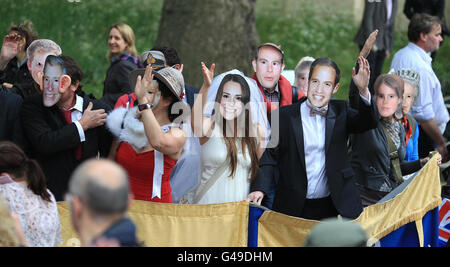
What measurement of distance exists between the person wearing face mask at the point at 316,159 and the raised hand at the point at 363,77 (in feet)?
0.14

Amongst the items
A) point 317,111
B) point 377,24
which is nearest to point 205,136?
point 317,111

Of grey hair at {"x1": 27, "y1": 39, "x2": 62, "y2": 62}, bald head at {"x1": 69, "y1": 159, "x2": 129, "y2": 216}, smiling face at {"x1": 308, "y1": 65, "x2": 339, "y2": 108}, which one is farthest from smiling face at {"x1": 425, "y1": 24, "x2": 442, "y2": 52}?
bald head at {"x1": 69, "y1": 159, "x2": 129, "y2": 216}

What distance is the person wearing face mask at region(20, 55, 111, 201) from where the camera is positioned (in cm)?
560

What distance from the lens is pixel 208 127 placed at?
563 cm

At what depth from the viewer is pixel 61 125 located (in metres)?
5.73

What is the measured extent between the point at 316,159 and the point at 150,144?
1.26 meters

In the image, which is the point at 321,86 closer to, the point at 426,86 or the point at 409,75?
the point at 409,75

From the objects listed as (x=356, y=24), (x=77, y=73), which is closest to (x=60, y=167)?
(x=77, y=73)

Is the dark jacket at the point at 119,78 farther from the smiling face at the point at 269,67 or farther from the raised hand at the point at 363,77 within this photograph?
the raised hand at the point at 363,77

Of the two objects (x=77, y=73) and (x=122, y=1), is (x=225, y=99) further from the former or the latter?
(x=122, y=1)

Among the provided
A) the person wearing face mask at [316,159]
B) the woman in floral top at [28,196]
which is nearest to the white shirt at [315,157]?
the person wearing face mask at [316,159]

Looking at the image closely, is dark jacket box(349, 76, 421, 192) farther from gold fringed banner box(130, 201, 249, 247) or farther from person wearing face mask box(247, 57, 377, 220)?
gold fringed banner box(130, 201, 249, 247)

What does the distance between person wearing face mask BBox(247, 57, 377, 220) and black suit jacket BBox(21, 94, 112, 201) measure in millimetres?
1323

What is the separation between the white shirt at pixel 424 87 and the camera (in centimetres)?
841
